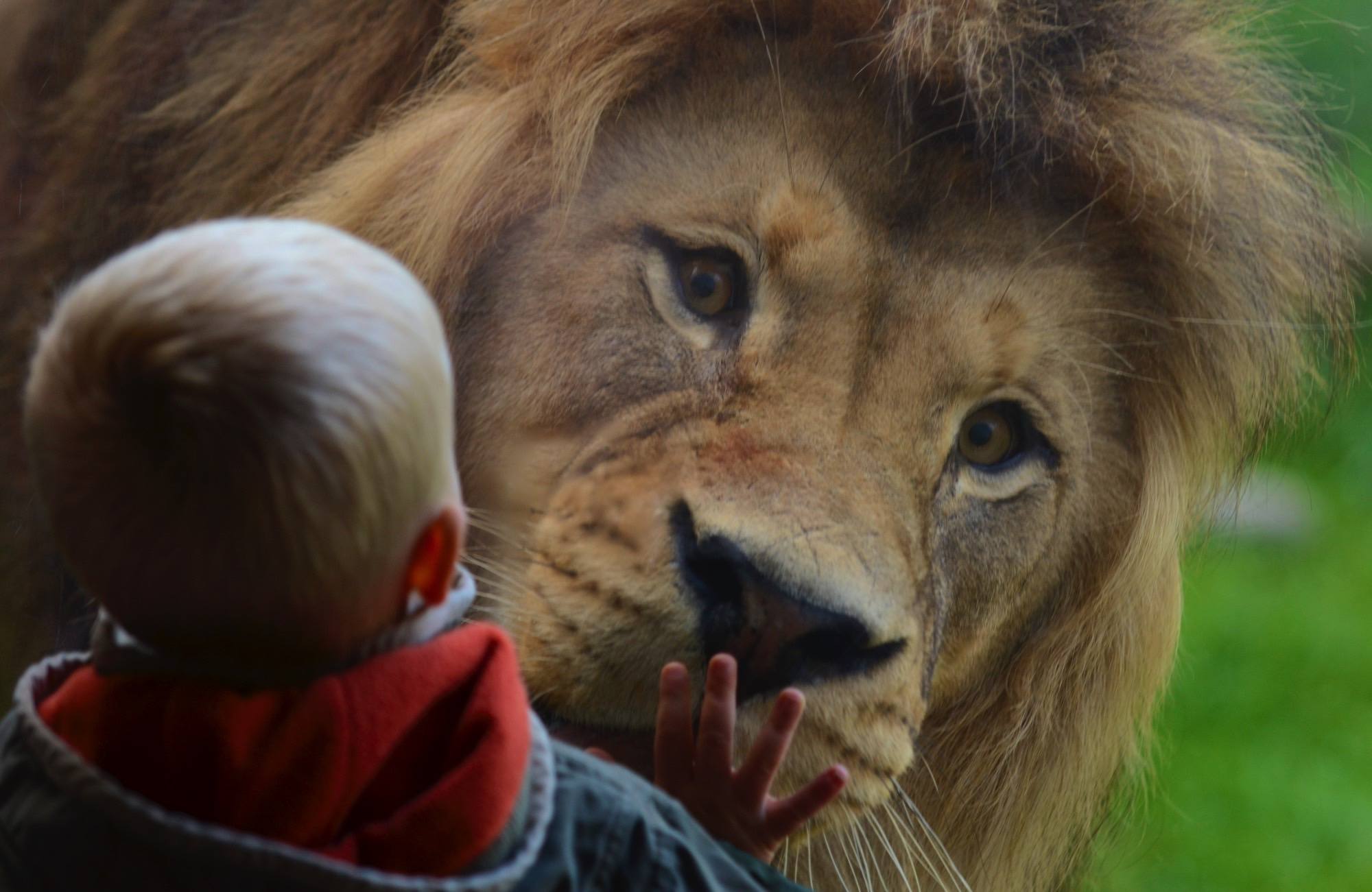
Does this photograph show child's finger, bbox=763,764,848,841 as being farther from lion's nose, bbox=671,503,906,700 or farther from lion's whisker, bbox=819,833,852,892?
lion's whisker, bbox=819,833,852,892

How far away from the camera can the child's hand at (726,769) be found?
2.91 feet

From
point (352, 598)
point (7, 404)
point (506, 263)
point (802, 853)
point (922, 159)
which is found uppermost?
point (922, 159)

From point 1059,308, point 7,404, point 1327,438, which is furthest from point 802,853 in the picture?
point 1327,438

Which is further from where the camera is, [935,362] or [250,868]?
[935,362]

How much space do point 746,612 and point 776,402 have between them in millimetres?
177

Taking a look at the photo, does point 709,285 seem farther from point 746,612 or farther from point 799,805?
point 799,805

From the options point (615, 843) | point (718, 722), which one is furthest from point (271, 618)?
point (718, 722)

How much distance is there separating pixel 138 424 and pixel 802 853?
30.6 inches

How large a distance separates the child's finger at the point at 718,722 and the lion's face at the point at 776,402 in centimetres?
6

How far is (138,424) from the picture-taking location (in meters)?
0.60

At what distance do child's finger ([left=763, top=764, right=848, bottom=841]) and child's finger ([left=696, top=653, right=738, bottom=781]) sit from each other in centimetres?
4

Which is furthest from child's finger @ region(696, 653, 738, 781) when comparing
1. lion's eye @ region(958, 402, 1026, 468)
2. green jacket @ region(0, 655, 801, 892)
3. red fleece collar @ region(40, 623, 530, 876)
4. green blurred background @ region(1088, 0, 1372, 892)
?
green blurred background @ region(1088, 0, 1372, 892)

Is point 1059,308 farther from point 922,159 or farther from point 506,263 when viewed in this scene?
point 506,263

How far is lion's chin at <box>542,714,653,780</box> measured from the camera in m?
0.98
